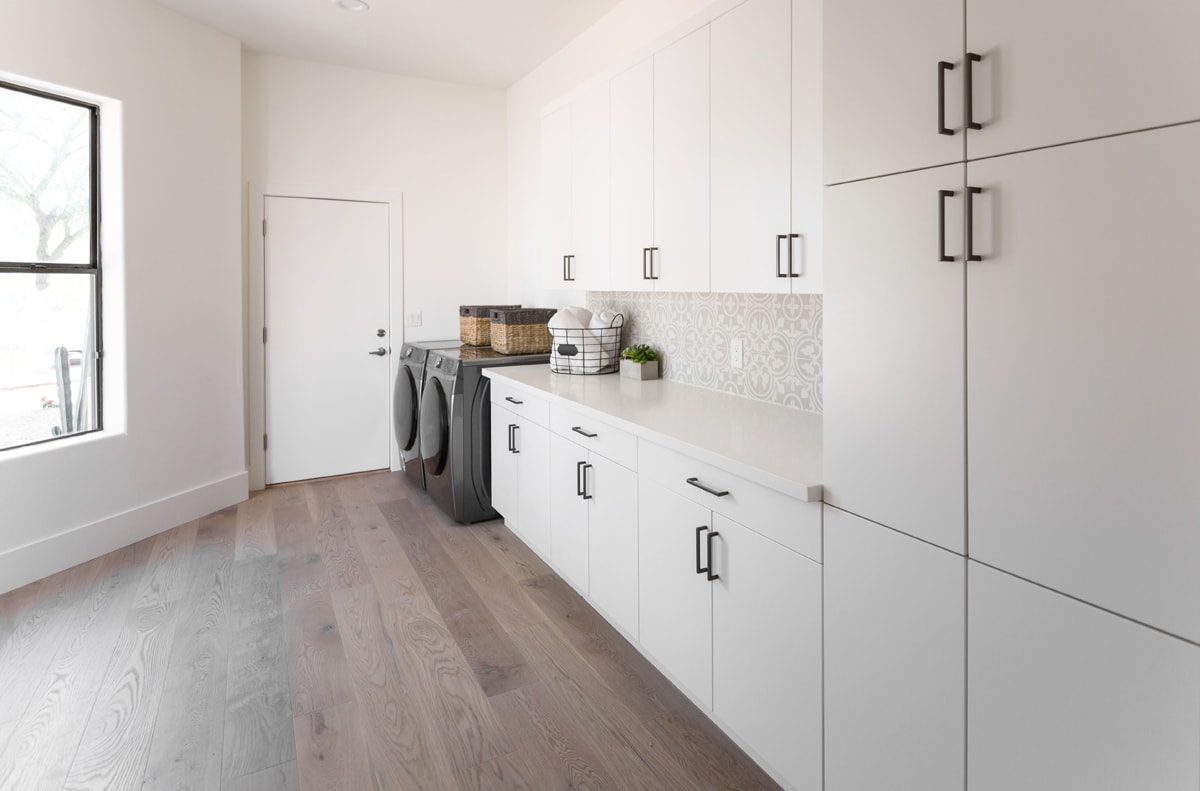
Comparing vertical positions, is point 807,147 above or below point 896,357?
above

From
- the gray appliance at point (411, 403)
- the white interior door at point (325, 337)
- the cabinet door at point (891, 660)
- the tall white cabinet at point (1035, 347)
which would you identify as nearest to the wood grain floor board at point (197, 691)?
the gray appliance at point (411, 403)

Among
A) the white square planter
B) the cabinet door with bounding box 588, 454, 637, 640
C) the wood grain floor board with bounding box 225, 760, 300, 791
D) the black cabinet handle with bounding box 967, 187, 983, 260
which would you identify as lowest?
the wood grain floor board with bounding box 225, 760, 300, 791

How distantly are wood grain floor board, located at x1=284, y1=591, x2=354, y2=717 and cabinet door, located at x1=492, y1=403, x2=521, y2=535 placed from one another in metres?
0.93

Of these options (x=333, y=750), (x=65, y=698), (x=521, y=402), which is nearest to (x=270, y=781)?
(x=333, y=750)

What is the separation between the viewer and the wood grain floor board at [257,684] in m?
1.91

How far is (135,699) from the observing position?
217 centimetres

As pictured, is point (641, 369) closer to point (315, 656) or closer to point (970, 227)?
point (315, 656)

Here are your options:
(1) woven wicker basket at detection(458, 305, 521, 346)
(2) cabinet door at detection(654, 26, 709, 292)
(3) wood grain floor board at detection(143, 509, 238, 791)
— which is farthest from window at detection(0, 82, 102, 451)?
(2) cabinet door at detection(654, 26, 709, 292)

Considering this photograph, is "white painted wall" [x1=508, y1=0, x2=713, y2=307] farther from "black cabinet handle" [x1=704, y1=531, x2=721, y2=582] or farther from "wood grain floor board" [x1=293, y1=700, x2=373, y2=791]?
"wood grain floor board" [x1=293, y1=700, x2=373, y2=791]

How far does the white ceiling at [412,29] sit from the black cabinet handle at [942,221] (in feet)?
9.77

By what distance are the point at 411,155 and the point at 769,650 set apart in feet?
14.1

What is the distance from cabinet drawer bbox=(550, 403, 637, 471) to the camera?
7.43 ft

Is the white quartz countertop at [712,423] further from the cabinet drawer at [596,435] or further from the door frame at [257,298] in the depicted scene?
the door frame at [257,298]

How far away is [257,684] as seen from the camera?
7.39ft
